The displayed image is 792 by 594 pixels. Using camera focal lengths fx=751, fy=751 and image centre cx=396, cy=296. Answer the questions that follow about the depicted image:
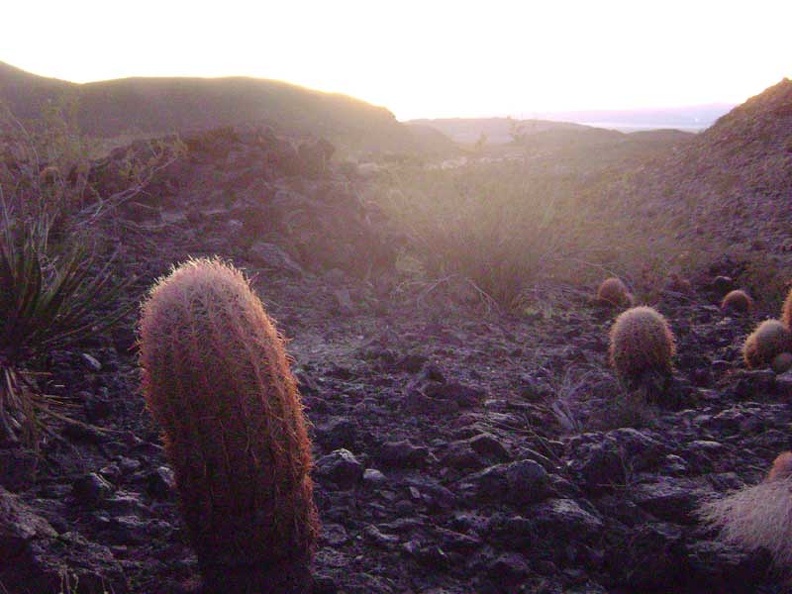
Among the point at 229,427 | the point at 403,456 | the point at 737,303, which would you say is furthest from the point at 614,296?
the point at 229,427

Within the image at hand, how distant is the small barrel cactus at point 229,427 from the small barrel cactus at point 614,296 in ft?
16.9

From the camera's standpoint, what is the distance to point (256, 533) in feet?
8.42

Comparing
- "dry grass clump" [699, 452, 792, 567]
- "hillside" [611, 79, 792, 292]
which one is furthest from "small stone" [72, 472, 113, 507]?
"hillside" [611, 79, 792, 292]

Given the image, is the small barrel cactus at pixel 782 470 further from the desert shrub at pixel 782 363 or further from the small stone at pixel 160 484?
the small stone at pixel 160 484

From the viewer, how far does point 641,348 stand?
16.1 ft

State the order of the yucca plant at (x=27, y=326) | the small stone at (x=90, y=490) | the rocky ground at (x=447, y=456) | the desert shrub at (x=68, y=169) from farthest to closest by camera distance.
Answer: the desert shrub at (x=68, y=169) → the yucca plant at (x=27, y=326) → the small stone at (x=90, y=490) → the rocky ground at (x=447, y=456)

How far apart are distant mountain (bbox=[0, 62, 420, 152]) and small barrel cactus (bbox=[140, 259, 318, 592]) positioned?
39.3 meters

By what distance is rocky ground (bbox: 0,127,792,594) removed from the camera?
2.84m

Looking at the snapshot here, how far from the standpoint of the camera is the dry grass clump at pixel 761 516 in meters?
2.87

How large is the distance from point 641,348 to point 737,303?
8.86 feet

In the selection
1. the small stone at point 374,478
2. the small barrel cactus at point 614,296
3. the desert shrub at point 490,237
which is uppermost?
the desert shrub at point 490,237

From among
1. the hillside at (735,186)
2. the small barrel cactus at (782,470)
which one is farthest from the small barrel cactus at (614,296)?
the small barrel cactus at (782,470)

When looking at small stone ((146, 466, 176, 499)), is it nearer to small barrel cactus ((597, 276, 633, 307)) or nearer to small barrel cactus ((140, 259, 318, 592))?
small barrel cactus ((140, 259, 318, 592))

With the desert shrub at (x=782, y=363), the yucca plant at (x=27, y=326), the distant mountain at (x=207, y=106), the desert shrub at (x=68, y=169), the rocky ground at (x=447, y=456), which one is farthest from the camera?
the distant mountain at (x=207, y=106)
